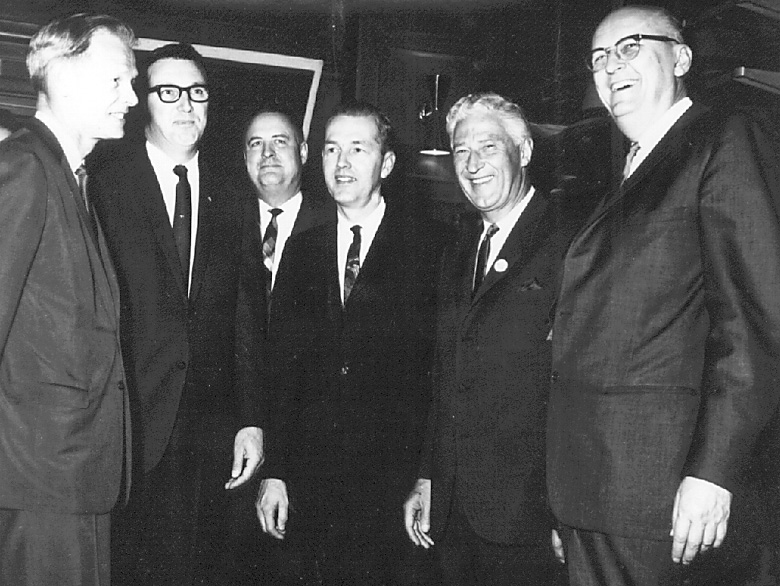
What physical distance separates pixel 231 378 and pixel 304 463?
396 mm

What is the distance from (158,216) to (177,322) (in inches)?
13.5

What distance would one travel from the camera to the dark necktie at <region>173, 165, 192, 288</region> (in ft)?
8.19

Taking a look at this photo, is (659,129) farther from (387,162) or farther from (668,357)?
(387,162)

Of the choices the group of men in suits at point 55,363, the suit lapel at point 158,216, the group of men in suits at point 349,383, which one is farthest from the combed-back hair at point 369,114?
the group of men in suits at point 55,363

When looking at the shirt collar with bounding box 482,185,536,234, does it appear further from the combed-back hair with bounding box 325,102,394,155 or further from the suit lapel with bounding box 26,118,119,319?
the suit lapel with bounding box 26,118,119,319

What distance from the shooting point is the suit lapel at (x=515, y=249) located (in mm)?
2189

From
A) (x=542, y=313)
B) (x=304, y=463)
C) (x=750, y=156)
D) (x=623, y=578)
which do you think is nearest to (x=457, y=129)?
(x=542, y=313)

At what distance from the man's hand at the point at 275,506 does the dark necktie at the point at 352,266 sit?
2.23ft

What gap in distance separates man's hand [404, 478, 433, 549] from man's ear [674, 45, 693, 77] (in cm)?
141

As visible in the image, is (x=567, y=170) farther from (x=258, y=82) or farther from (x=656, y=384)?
(x=656, y=384)

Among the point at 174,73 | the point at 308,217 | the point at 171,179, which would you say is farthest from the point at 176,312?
the point at 308,217

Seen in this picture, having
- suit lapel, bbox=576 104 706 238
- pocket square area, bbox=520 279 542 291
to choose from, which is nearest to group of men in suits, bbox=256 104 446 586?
pocket square area, bbox=520 279 542 291

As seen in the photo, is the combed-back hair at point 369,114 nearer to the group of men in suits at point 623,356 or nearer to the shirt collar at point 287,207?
the group of men in suits at point 623,356

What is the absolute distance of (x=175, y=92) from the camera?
2621 mm
